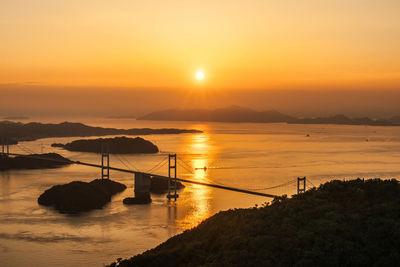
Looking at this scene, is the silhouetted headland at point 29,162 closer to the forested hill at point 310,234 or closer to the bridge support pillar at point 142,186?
the bridge support pillar at point 142,186

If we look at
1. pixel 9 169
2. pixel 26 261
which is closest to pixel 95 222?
pixel 26 261

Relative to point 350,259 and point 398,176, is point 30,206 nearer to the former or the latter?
point 350,259

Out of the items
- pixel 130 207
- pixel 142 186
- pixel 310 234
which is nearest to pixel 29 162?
pixel 142 186

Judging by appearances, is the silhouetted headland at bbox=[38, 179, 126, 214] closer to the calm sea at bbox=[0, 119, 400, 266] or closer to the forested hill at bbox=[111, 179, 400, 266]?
the calm sea at bbox=[0, 119, 400, 266]

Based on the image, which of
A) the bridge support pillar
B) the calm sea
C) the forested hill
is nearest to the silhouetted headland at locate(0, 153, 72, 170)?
the calm sea

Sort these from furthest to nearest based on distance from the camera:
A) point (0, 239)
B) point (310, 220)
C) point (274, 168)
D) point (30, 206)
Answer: point (274, 168)
point (30, 206)
point (0, 239)
point (310, 220)
